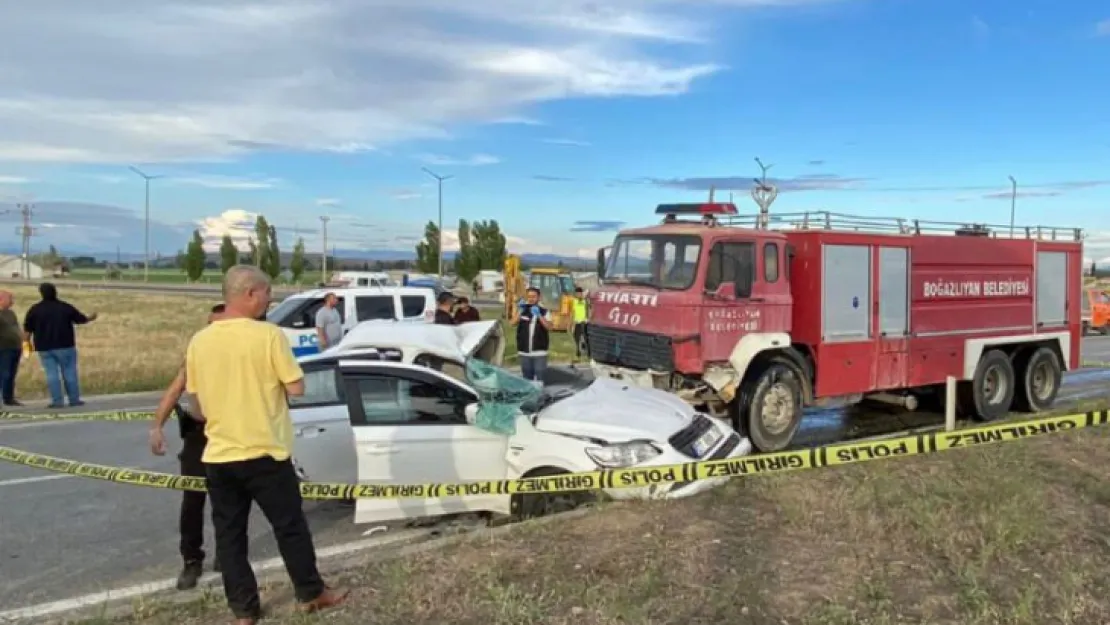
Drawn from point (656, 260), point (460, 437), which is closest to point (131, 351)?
point (656, 260)

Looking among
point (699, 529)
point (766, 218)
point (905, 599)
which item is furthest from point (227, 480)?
point (766, 218)

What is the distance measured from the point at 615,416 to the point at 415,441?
145 centimetres

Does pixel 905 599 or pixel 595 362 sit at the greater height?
pixel 595 362

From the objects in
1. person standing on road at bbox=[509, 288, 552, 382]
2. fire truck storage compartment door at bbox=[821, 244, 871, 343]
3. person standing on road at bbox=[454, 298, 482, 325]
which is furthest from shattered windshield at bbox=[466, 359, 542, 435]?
person standing on road at bbox=[454, 298, 482, 325]

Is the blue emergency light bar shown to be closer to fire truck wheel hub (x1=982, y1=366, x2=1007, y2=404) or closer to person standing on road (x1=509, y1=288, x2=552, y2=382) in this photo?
person standing on road (x1=509, y1=288, x2=552, y2=382)

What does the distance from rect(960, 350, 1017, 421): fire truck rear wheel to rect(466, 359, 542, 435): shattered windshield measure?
7299 millimetres

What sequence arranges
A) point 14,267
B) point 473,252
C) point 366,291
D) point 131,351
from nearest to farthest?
point 366,291 → point 131,351 → point 473,252 → point 14,267

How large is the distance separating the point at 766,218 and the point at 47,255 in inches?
5768

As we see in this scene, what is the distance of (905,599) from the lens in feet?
14.7

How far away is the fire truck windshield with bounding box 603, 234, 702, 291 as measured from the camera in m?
9.49

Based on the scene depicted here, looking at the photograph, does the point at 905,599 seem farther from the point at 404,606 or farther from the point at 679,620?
the point at 404,606

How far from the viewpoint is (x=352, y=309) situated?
50.4 feet

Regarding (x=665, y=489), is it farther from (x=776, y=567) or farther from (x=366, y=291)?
(x=366, y=291)

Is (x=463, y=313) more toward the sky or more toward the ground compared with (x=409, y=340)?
more toward the sky
